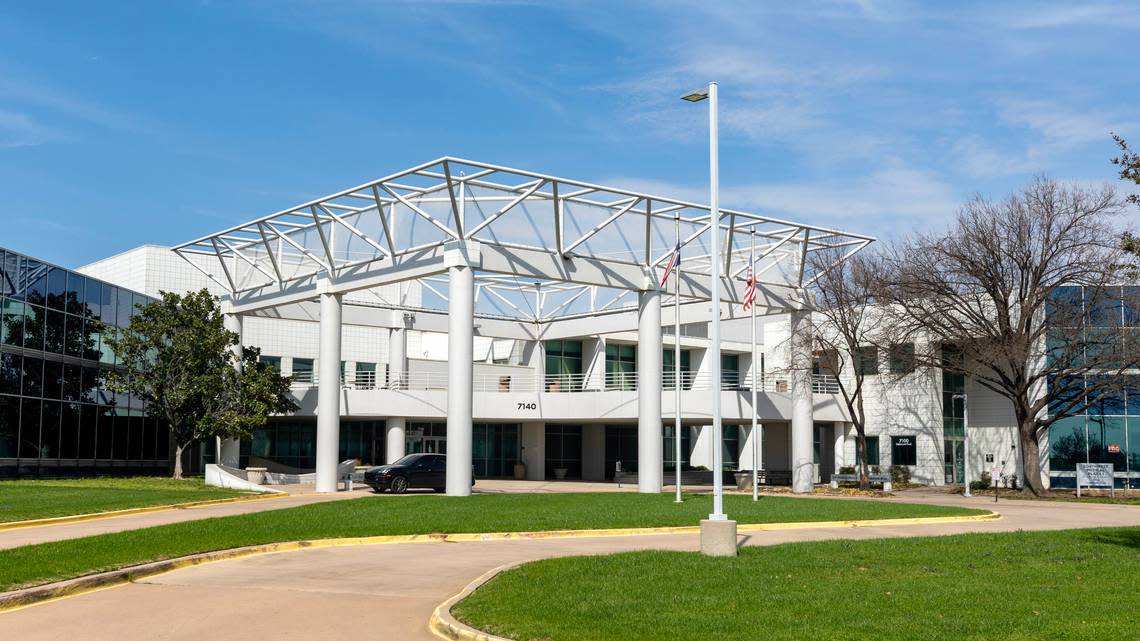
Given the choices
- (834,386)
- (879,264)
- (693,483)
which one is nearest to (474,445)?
(693,483)

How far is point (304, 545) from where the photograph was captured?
1934 cm

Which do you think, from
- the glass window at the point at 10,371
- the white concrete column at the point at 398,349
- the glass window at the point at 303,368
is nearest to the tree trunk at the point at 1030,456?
the white concrete column at the point at 398,349

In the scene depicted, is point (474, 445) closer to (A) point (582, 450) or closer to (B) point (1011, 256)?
(A) point (582, 450)

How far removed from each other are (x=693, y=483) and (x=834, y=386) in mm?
8109

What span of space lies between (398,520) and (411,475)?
15624 millimetres

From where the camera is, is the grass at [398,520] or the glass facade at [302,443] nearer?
the grass at [398,520]

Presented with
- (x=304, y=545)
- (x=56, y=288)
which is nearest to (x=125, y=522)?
(x=304, y=545)

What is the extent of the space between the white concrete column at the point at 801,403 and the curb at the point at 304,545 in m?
18.1

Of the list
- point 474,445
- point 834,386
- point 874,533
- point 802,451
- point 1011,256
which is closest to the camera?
point 874,533

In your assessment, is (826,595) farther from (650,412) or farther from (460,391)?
(650,412)

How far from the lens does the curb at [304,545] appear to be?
13094mm

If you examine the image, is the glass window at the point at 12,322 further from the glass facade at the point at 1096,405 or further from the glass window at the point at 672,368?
the glass facade at the point at 1096,405

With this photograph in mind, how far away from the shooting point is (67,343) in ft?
144

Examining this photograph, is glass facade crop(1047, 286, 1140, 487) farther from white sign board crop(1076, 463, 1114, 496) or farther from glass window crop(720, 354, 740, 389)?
glass window crop(720, 354, 740, 389)
